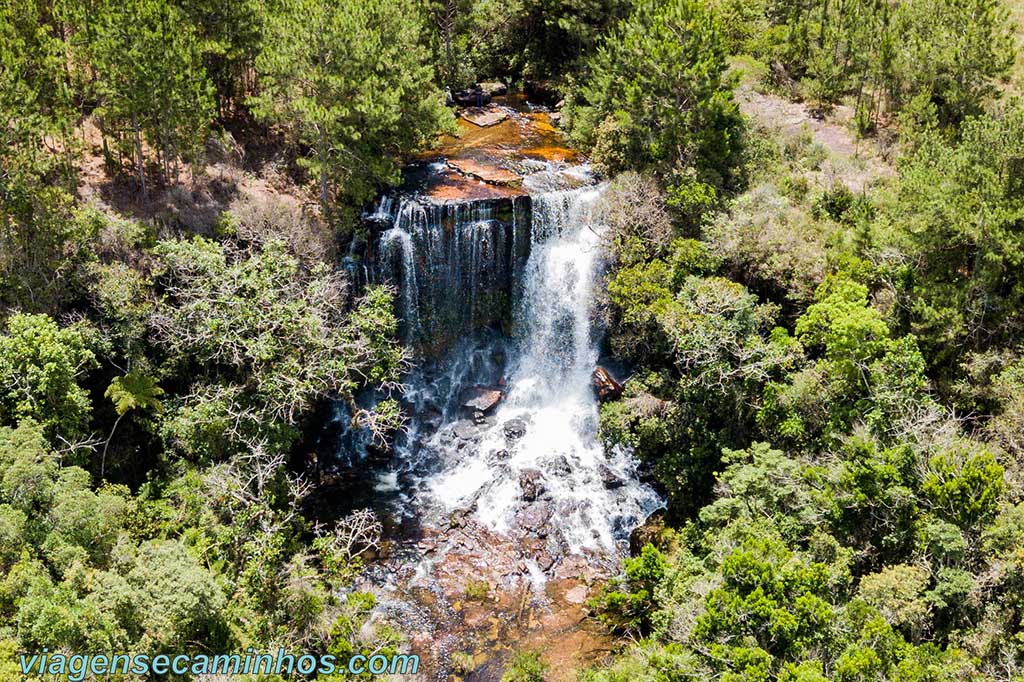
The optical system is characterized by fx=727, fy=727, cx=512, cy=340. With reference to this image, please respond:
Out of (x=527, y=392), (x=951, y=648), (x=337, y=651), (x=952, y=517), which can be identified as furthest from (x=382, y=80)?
(x=951, y=648)

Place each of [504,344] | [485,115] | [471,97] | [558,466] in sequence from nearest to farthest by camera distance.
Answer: [558,466], [504,344], [485,115], [471,97]

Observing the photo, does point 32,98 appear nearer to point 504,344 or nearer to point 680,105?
point 504,344

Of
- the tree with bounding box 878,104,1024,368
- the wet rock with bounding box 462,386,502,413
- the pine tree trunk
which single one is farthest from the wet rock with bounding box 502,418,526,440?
the pine tree trunk

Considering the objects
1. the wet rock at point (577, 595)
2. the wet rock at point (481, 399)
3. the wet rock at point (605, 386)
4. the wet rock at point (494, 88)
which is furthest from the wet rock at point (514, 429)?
the wet rock at point (494, 88)

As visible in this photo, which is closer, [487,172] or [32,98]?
[32,98]

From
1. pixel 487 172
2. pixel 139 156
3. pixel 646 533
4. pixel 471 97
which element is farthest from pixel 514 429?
pixel 471 97

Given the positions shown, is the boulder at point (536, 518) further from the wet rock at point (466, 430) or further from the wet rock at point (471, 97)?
the wet rock at point (471, 97)

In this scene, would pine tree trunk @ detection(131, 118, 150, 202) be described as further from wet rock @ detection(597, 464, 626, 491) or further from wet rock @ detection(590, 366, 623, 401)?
wet rock @ detection(597, 464, 626, 491)
